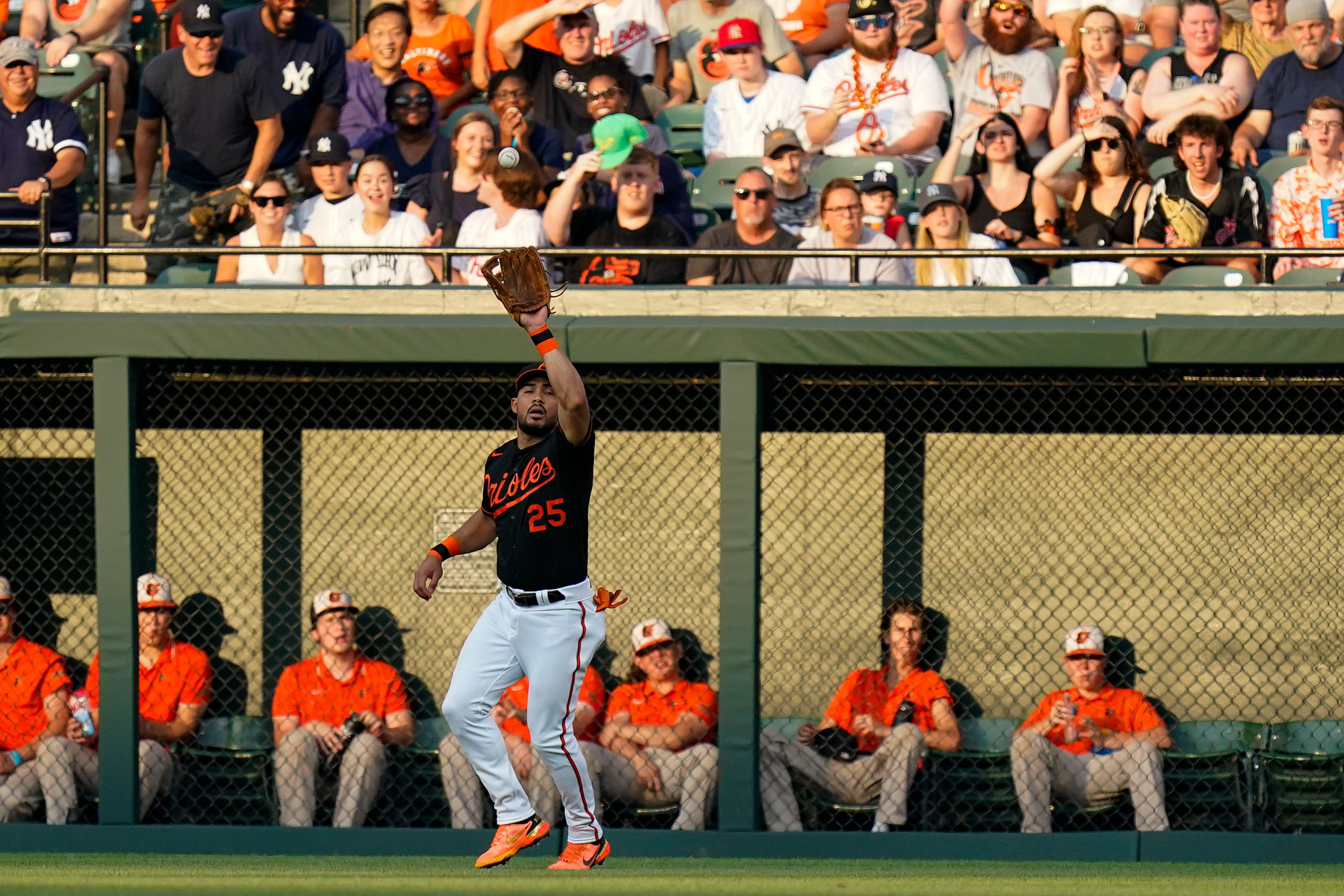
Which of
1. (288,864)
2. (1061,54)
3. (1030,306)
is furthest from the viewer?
(1061,54)

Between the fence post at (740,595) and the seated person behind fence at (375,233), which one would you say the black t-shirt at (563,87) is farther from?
the fence post at (740,595)

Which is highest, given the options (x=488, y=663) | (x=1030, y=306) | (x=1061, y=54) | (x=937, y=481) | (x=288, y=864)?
(x=1061, y=54)

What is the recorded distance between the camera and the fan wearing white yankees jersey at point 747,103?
27.8 ft

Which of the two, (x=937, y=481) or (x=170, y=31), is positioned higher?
(x=170, y=31)

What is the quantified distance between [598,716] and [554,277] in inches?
81.4

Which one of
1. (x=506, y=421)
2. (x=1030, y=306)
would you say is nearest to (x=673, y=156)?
(x=506, y=421)

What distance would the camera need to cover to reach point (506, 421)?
793cm

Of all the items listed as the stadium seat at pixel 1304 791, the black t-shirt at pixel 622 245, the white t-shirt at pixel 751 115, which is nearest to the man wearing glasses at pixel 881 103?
the white t-shirt at pixel 751 115

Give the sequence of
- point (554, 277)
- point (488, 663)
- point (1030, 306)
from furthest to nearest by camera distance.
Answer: point (554, 277) → point (1030, 306) → point (488, 663)

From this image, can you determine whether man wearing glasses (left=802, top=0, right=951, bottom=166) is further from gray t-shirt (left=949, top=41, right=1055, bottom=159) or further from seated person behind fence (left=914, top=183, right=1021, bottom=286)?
seated person behind fence (left=914, top=183, right=1021, bottom=286)

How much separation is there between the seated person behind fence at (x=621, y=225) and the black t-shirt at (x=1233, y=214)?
Result: 227 centimetres

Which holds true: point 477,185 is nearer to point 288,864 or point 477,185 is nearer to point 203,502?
point 203,502

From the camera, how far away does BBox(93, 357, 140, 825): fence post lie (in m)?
6.91

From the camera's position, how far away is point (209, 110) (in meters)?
8.31
